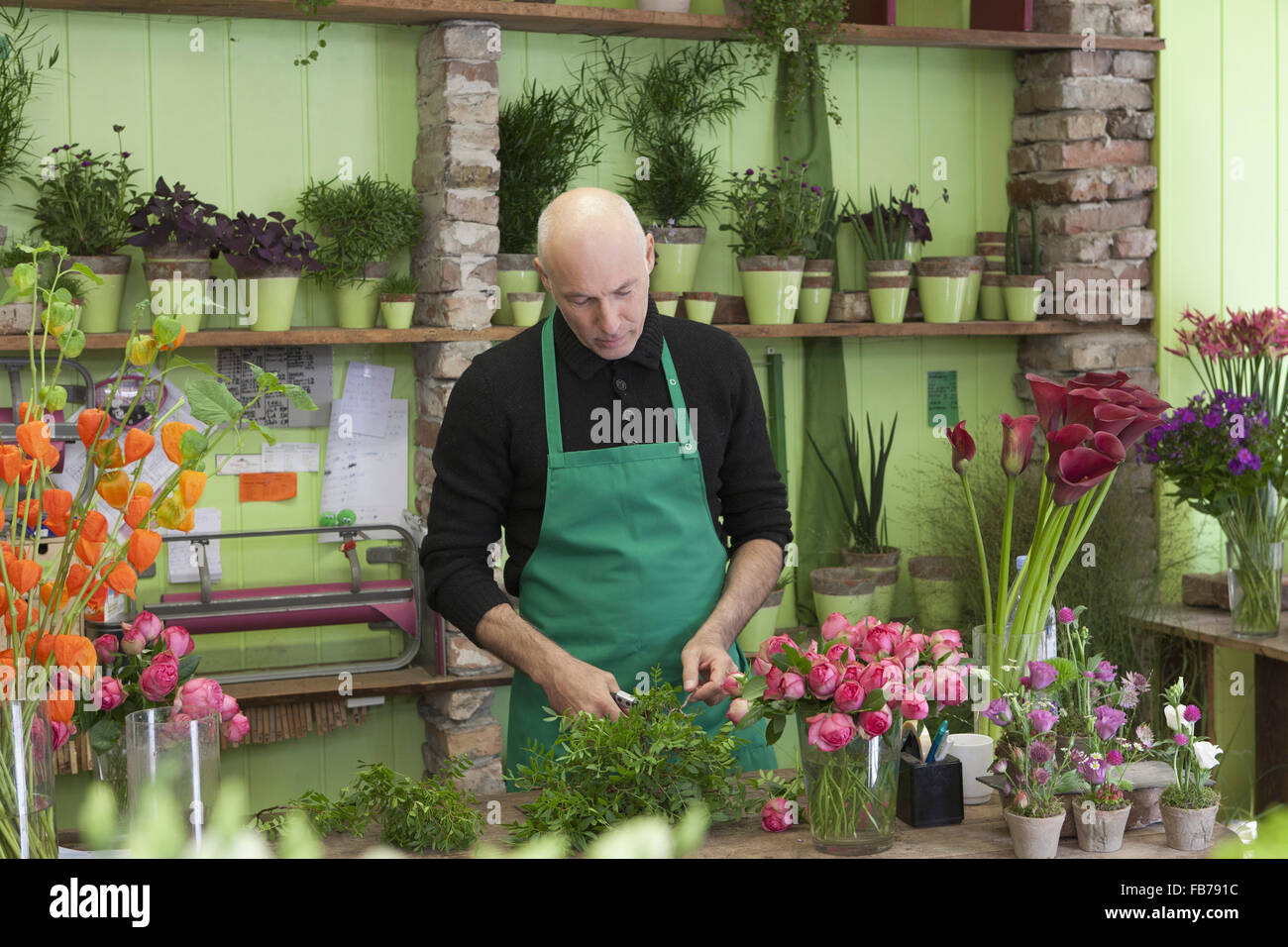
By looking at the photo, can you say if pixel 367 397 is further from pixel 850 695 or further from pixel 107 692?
pixel 850 695

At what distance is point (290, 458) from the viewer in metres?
3.57

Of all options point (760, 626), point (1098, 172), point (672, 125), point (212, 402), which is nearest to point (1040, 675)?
point (212, 402)

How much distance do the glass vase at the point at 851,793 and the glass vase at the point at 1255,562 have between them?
224 centimetres

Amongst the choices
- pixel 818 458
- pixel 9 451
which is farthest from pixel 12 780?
pixel 818 458

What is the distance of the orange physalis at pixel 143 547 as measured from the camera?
121 cm

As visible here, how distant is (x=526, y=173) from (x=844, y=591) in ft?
4.80

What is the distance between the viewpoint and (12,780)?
3.63 feet

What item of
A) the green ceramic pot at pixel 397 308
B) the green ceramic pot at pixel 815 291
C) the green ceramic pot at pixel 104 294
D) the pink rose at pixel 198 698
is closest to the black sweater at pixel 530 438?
the pink rose at pixel 198 698

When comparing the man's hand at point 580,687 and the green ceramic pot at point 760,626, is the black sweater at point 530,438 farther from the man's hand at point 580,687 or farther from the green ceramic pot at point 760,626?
the green ceramic pot at point 760,626

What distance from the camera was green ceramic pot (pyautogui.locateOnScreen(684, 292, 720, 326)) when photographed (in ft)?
12.2

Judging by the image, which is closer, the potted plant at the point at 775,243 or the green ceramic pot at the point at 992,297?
the potted plant at the point at 775,243

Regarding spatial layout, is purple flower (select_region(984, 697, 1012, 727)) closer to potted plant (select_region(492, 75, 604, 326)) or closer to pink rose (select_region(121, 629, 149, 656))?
pink rose (select_region(121, 629, 149, 656))

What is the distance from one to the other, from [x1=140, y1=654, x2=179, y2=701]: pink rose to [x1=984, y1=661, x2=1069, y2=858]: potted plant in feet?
3.04
